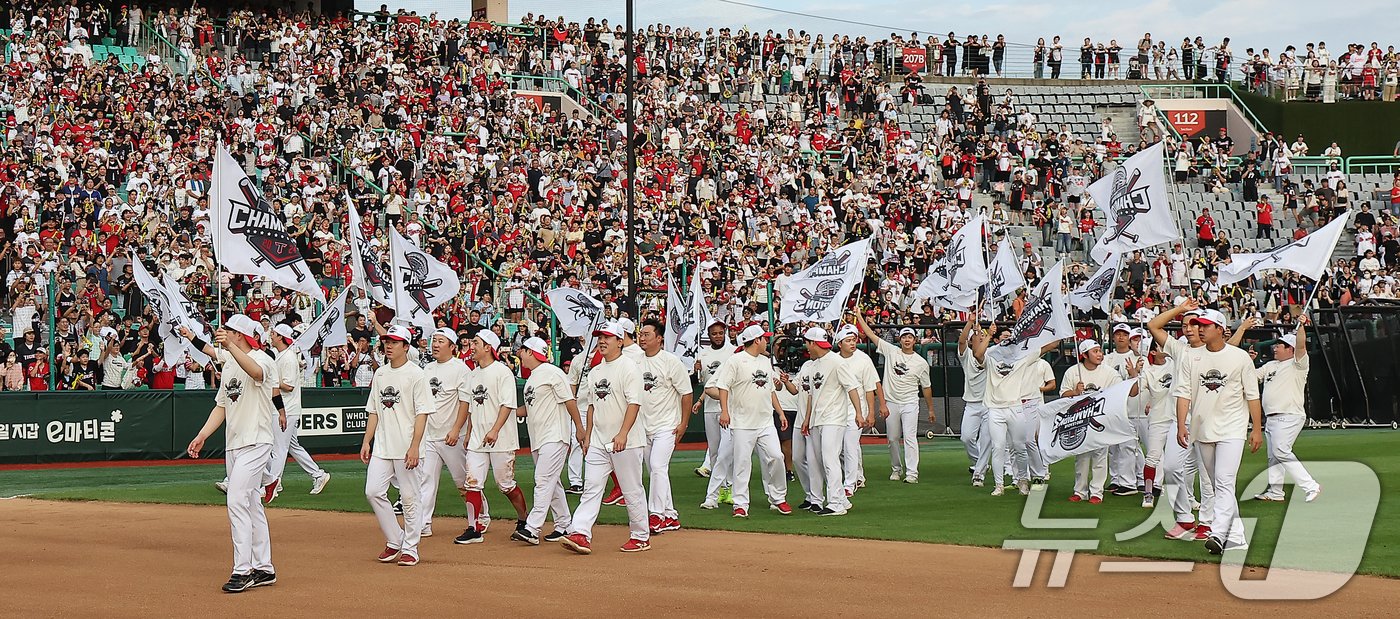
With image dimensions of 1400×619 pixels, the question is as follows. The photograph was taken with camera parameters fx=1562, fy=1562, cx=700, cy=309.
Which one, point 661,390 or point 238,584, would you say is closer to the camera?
point 238,584

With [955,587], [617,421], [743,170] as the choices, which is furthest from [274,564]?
[743,170]

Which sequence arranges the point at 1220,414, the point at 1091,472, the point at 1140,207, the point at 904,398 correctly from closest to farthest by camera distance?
the point at 1220,414, the point at 1091,472, the point at 1140,207, the point at 904,398

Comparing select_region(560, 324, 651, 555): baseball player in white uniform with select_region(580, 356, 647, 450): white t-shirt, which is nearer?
select_region(560, 324, 651, 555): baseball player in white uniform

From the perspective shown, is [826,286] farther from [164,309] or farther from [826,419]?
[164,309]

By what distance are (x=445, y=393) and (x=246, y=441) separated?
265 cm

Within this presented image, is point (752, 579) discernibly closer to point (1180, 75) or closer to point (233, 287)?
point (233, 287)

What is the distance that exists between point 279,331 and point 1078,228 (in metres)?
24.9

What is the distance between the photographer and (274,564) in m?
11.8

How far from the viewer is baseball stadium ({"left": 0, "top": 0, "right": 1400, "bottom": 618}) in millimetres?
11492

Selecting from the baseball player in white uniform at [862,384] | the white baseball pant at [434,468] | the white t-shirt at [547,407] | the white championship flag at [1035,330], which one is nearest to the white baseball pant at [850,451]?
the baseball player in white uniform at [862,384]

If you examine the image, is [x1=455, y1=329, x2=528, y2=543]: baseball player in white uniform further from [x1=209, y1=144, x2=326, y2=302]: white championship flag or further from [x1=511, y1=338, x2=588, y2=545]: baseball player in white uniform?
[x1=209, y1=144, x2=326, y2=302]: white championship flag

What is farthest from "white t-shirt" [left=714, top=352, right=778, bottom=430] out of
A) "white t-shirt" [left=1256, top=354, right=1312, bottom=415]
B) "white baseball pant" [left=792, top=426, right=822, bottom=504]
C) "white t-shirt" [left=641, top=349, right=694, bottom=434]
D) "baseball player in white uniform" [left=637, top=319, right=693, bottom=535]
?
"white t-shirt" [left=1256, top=354, right=1312, bottom=415]

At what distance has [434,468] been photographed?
1300 cm

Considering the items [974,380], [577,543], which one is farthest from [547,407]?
[974,380]
